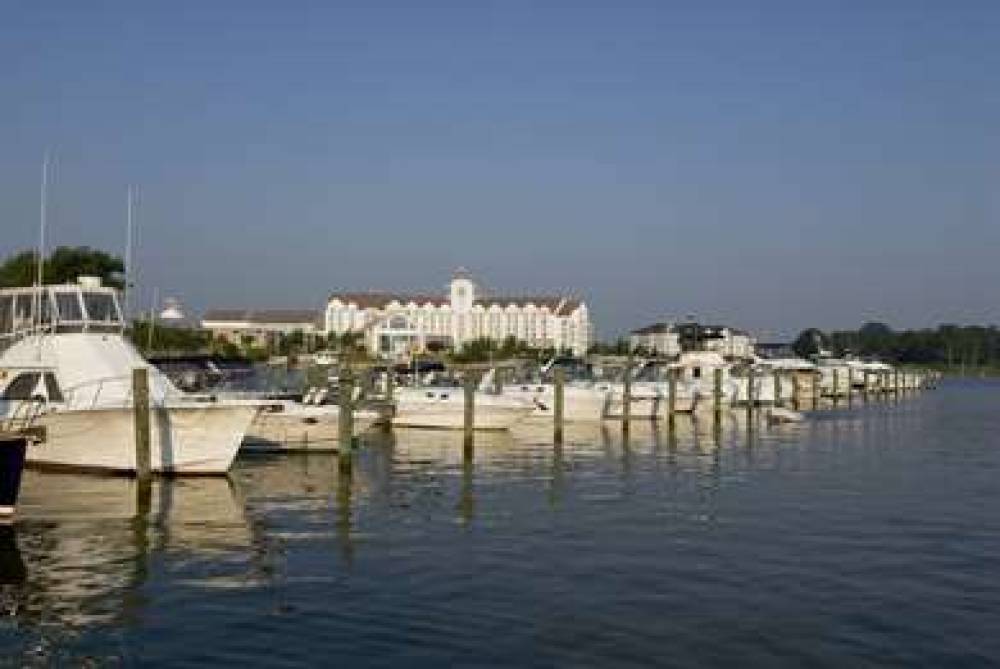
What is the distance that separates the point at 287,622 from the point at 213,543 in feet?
21.1

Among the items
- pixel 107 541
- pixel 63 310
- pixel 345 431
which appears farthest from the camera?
pixel 63 310

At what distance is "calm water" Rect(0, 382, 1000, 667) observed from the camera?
15.7 m

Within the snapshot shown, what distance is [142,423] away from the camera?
28.6m

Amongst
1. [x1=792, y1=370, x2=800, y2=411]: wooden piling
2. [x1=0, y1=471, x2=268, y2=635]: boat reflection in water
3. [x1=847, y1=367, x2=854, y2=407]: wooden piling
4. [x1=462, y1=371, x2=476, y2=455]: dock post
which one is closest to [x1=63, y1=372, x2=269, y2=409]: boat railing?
[x1=0, y1=471, x2=268, y2=635]: boat reflection in water

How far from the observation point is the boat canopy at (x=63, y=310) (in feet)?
114

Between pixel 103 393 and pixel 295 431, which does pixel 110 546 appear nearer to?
pixel 103 393

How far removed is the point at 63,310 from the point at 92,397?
3.36 m

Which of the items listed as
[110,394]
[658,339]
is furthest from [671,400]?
[658,339]

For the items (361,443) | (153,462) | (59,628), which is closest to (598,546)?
(59,628)

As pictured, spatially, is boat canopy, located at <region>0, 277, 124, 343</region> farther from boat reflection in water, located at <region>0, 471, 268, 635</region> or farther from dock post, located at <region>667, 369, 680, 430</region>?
dock post, located at <region>667, 369, 680, 430</region>

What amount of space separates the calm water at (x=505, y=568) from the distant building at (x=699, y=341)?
237 feet

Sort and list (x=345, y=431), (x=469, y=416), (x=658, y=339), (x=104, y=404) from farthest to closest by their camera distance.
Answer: (x=658, y=339)
(x=469, y=416)
(x=345, y=431)
(x=104, y=404)

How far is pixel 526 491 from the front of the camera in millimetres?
31547

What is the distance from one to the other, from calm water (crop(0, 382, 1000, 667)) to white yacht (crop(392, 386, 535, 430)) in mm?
13059
